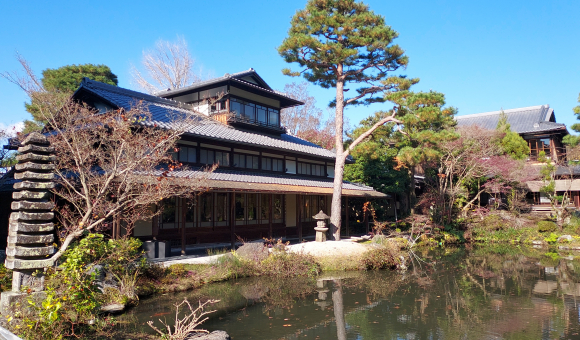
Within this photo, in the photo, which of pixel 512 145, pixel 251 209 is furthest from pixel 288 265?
pixel 512 145

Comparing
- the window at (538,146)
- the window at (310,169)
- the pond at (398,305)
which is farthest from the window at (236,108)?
the window at (538,146)

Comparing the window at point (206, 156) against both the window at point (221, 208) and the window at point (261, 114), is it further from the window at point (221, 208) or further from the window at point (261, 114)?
the window at point (261, 114)

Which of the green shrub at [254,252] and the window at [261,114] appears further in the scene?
the window at [261,114]

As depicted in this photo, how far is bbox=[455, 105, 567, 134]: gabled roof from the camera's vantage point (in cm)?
2991

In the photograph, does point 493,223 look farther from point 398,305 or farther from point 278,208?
point 398,305

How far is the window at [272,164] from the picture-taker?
19.4 metres

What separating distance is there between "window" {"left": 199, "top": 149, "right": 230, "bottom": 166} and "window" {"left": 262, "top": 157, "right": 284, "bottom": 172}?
2504 millimetres

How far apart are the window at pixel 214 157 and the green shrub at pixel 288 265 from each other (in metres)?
5.29

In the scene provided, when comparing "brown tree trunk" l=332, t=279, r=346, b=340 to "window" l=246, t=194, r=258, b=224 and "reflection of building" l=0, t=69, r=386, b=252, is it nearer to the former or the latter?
"reflection of building" l=0, t=69, r=386, b=252

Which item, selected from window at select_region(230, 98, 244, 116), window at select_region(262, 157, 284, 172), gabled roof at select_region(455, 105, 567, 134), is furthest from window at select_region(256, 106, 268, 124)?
gabled roof at select_region(455, 105, 567, 134)

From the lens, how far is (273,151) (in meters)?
19.8

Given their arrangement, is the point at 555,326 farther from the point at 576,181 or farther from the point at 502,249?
the point at 576,181

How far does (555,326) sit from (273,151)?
14178 millimetres

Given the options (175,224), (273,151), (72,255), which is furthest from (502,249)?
(72,255)
